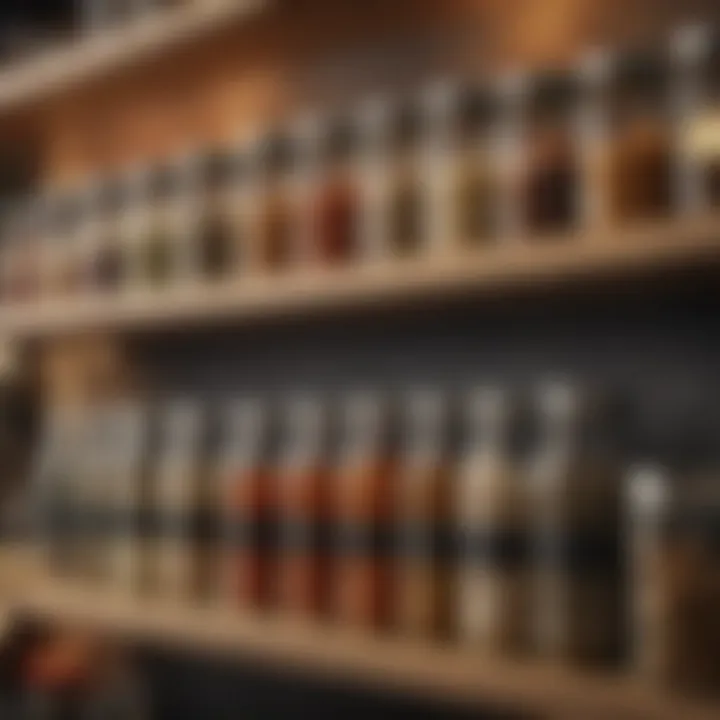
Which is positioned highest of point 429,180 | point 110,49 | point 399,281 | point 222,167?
point 110,49

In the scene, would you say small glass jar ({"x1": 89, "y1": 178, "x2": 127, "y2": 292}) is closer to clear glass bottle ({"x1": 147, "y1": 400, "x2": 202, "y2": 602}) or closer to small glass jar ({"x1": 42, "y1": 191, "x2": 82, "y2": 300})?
small glass jar ({"x1": 42, "y1": 191, "x2": 82, "y2": 300})

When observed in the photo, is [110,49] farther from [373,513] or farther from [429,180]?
[373,513]

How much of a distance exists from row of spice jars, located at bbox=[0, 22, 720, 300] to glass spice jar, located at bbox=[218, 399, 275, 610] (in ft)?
0.64

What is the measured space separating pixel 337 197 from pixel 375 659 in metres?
0.44

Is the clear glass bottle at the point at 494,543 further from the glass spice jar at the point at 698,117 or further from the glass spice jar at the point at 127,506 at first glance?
the glass spice jar at the point at 127,506

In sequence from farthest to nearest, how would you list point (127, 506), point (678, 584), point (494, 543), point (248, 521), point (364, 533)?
point (127, 506)
point (248, 521)
point (364, 533)
point (494, 543)
point (678, 584)

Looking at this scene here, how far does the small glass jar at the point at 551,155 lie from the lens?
106cm

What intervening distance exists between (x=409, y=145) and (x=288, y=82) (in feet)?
1.27

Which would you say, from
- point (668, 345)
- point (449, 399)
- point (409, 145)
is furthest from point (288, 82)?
point (668, 345)

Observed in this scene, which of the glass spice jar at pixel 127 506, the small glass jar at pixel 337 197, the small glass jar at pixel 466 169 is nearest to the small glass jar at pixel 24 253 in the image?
the glass spice jar at pixel 127 506

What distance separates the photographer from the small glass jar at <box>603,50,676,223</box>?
3.32 ft

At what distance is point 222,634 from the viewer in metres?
1.26

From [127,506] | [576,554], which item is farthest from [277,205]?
[576,554]

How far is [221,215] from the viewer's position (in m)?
1.35
